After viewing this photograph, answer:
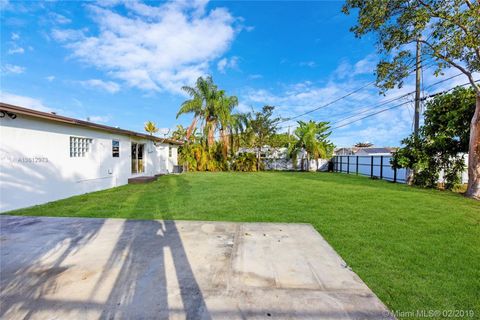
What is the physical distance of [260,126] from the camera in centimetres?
2173

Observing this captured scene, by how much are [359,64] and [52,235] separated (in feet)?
55.3

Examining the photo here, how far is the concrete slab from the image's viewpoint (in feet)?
6.88

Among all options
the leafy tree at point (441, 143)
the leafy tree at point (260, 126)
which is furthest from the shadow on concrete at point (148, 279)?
the leafy tree at point (260, 126)

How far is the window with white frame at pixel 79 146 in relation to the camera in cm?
823

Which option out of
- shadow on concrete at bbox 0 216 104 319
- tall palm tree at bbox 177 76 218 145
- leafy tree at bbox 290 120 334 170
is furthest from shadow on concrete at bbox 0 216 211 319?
leafy tree at bbox 290 120 334 170

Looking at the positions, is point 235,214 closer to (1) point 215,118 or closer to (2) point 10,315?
(2) point 10,315

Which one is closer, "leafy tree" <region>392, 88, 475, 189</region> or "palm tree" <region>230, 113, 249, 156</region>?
"leafy tree" <region>392, 88, 475, 189</region>

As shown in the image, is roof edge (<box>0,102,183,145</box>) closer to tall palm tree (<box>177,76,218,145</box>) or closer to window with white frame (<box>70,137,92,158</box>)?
window with white frame (<box>70,137,92,158</box>)

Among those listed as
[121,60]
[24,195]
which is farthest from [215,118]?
[24,195]

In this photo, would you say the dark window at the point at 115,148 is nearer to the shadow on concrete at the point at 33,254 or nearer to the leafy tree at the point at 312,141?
the shadow on concrete at the point at 33,254

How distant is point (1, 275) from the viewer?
2697 millimetres

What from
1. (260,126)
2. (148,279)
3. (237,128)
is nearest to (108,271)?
(148,279)

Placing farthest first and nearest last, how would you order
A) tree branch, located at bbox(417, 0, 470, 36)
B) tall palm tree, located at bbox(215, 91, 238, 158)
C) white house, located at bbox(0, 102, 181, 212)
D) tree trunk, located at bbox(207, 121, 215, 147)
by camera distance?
1. tree trunk, located at bbox(207, 121, 215, 147)
2. tall palm tree, located at bbox(215, 91, 238, 158)
3. tree branch, located at bbox(417, 0, 470, 36)
4. white house, located at bbox(0, 102, 181, 212)

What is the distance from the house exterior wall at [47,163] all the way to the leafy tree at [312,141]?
14750 mm
